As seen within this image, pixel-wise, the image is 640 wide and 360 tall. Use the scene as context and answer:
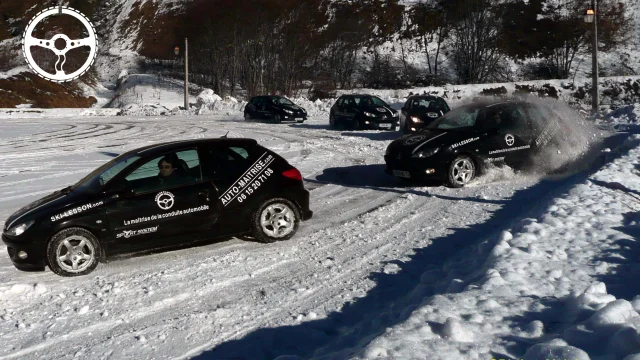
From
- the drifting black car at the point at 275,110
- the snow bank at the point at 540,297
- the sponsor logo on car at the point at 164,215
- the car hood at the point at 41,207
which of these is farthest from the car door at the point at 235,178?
the drifting black car at the point at 275,110

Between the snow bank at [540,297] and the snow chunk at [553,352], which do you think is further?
the snow bank at [540,297]

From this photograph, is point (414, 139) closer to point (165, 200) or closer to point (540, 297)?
point (165, 200)

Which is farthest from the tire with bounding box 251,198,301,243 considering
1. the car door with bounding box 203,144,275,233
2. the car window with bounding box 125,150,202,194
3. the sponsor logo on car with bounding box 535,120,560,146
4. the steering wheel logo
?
the steering wheel logo

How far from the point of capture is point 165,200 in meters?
6.93

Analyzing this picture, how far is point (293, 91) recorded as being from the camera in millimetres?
55188

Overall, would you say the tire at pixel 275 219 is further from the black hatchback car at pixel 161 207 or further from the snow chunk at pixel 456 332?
the snow chunk at pixel 456 332

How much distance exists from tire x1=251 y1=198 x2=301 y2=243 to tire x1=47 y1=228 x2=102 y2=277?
1896 millimetres

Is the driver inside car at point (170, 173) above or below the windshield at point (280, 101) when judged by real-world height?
below

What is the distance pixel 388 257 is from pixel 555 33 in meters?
56.5

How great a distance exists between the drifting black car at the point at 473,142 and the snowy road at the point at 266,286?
342 millimetres

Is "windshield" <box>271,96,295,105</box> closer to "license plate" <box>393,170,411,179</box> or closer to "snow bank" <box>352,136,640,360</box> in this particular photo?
"license plate" <box>393,170,411,179</box>

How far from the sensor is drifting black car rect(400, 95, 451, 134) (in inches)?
730

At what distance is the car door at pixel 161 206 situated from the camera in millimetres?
6754

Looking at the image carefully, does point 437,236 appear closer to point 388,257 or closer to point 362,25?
point 388,257
